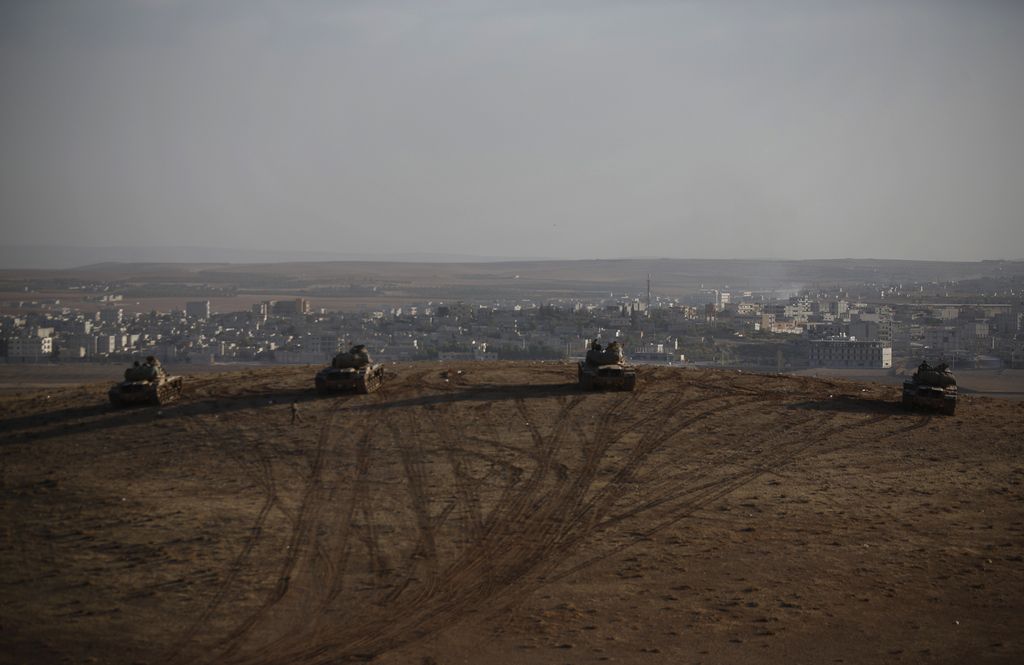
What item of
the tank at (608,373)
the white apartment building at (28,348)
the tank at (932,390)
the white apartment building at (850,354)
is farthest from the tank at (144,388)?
the white apartment building at (850,354)

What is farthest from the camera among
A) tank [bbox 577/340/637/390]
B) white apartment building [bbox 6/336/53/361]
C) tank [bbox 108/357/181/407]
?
white apartment building [bbox 6/336/53/361]

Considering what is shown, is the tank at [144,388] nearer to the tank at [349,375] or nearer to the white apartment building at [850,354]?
the tank at [349,375]

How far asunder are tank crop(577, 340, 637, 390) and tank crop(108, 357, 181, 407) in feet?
41.4

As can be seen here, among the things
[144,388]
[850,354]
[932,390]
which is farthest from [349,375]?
[850,354]

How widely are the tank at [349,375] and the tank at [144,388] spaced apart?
443 centimetres

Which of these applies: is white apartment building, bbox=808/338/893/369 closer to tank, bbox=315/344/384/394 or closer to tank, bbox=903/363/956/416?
tank, bbox=903/363/956/416

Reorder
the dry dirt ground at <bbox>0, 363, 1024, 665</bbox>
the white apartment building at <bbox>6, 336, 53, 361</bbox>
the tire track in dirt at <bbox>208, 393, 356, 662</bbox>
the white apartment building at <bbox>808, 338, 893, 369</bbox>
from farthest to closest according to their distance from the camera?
1. the white apartment building at <bbox>6, 336, 53, 361</bbox>
2. the white apartment building at <bbox>808, 338, 893, 369</bbox>
3. the dry dirt ground at <bbox>0, 363, 1024, 665</bbox>
4. the tire track in dirt at <bbox>208, 393, 356, 662</bbox>

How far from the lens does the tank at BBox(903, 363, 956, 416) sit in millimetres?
30781

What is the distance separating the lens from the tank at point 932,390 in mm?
30781

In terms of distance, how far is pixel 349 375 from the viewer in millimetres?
32438

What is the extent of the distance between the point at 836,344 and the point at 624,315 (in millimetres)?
29332

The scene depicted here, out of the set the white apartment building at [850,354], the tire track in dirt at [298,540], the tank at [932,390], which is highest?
the tank at [932,390]

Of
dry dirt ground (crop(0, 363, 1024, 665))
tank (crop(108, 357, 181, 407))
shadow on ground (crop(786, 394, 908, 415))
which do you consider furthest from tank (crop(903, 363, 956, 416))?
tank (crop(108, 357, 181, 407))

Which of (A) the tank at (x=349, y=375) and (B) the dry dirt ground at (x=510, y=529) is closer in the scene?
(B) the dry dirt ground at (x=510, y=529)
